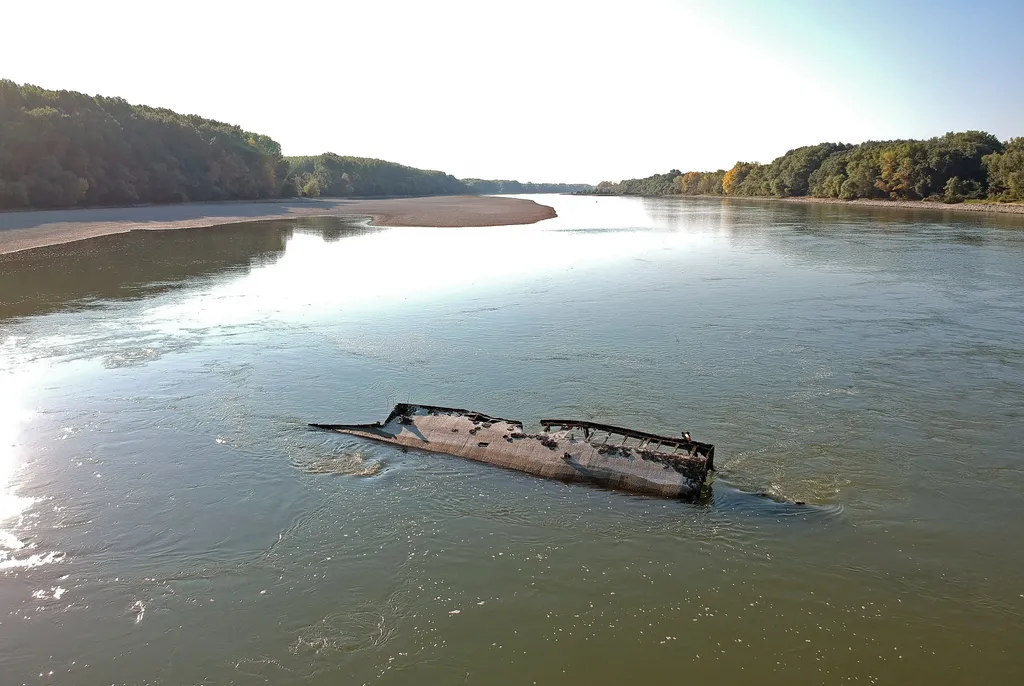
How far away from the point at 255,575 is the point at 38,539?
147 inches

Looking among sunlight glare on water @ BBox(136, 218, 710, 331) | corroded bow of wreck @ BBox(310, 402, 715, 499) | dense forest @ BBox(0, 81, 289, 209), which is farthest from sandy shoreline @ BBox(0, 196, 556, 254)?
corroded bow of wreck @ BBox(310, 402, 715, 499)

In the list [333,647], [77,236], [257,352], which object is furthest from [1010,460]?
[77,236]

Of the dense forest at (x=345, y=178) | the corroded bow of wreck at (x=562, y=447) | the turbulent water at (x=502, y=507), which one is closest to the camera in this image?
the turbulent water at (x=502, y=507)

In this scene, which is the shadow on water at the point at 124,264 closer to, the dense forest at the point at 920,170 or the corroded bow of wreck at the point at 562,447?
the corroded bow of wreck at the point at 562,447

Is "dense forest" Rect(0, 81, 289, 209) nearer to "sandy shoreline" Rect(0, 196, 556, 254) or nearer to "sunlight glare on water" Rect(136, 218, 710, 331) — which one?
"sandy shoreline" Rect(0, 196, 556, 254)

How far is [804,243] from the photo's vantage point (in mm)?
50500

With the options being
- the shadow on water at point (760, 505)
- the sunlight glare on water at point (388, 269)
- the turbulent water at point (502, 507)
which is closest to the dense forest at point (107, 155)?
the sunlight glare on water at point (388, 269)

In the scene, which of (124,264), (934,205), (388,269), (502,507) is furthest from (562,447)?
(934,205)

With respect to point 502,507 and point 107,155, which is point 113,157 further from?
point 502,507

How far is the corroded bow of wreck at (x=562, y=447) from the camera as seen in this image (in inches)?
443

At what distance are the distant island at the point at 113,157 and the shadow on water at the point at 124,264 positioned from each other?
16031 mm

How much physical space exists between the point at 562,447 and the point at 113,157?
263 ft

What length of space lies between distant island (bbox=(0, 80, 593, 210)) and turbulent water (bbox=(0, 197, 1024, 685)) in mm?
47521

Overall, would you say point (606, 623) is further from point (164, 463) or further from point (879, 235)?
point (879, 235)
